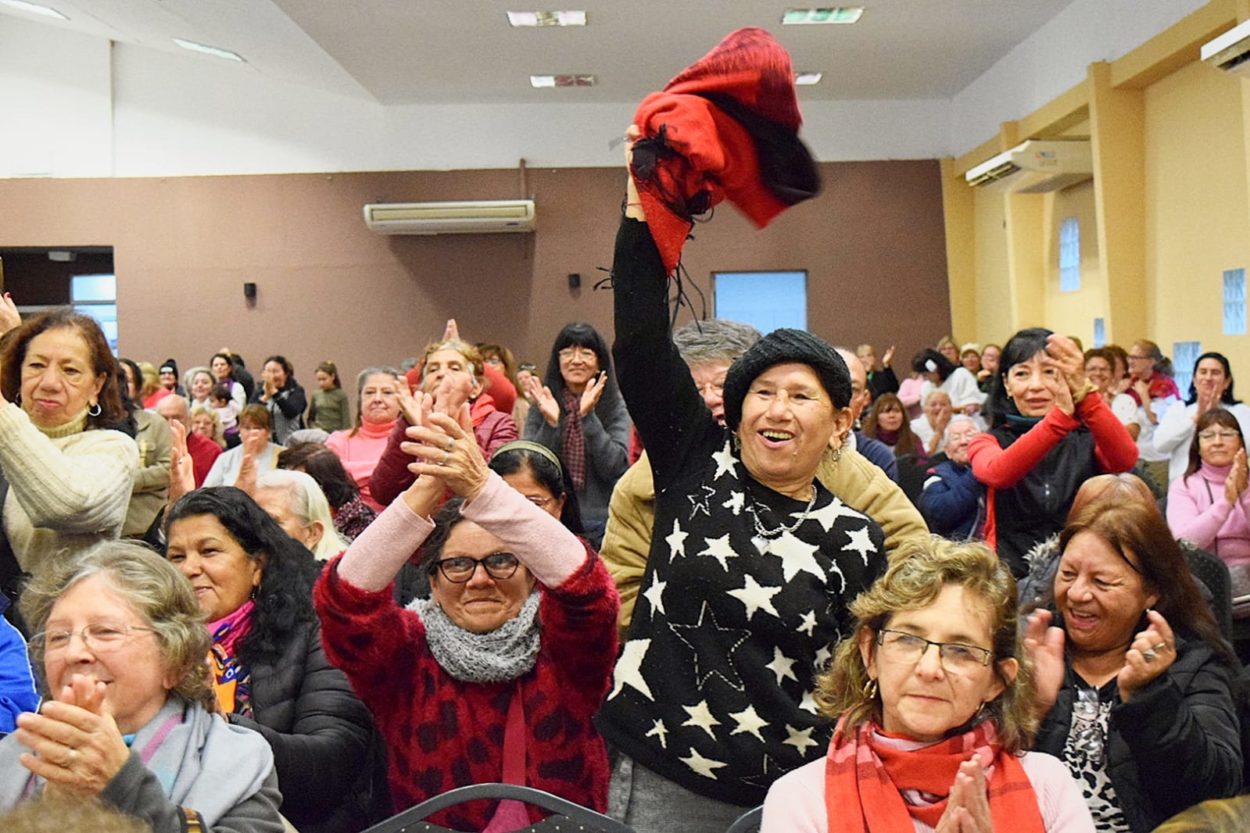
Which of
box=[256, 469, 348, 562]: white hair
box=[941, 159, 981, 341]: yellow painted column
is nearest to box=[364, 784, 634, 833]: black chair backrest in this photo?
box=[256, 469, 348, 562]: white hair

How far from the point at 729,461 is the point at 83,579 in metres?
0.92

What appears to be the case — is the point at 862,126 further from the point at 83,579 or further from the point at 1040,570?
the point at 83,579

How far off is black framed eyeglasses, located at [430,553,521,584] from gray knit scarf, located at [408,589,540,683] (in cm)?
7

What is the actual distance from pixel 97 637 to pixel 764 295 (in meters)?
11.0

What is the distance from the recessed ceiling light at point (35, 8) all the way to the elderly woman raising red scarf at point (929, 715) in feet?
35.3

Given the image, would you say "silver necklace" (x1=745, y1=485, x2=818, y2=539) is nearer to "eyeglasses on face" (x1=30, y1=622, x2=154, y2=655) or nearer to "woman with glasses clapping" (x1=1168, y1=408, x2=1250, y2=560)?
"eyeglasses on face" (x1=30, y1=622, x2=154, y2=655)

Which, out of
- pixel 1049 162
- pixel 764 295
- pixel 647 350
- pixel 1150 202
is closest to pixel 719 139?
pixel 647 350

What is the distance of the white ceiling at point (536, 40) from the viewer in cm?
887

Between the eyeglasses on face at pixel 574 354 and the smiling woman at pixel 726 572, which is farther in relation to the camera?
the eyeglasses on face at pixel 574 354

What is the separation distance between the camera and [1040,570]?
2.38m

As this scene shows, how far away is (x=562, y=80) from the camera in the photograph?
36.6ft

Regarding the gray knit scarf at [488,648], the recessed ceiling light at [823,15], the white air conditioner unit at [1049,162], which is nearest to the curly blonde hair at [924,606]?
the gray knit scarf at [488,648]

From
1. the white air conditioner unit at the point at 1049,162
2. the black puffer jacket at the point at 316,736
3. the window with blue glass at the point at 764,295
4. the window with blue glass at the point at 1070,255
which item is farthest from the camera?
the window with blue glass at the point at 764,295

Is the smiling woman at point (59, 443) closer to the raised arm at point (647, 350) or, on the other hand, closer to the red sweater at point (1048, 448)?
the raised arm at point (647, 350)
